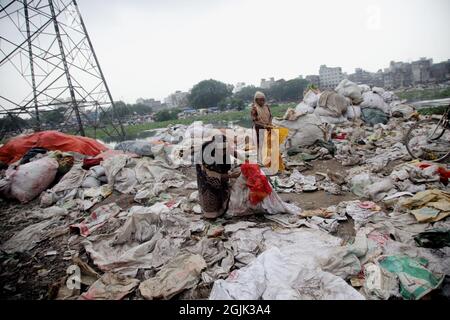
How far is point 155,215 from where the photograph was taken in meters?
3.01

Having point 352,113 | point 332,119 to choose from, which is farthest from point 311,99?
point 352,113

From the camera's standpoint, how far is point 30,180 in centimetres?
466

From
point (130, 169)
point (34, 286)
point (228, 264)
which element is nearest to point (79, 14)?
point (130, 169)

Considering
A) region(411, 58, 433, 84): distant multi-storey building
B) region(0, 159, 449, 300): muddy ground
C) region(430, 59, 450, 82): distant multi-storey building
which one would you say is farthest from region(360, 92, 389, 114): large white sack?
region(411, 58, 433, 84): distant multi-storey building

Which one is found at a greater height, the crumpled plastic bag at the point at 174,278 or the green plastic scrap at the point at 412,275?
the green plastic scrap at the point at 412,275

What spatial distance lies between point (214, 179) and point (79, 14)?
273 inches

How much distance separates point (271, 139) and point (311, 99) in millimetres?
4321

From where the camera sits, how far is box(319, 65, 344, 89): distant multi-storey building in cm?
8012

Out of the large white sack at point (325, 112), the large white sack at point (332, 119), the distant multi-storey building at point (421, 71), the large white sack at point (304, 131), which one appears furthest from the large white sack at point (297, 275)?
the distant multi-storey building at point (421, 71)

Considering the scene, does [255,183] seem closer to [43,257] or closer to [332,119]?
[43,257]

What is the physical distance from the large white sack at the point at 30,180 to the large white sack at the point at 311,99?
7.38 m

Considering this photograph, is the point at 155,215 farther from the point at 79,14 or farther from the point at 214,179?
the point at 79,14

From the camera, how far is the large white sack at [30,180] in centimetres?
458

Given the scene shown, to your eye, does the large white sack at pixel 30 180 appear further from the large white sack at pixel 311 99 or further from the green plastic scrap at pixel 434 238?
the large white sack at pixel 311 99
